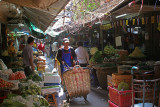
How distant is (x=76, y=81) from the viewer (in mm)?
7141

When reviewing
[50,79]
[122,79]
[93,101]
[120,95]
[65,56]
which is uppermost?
[65,56]

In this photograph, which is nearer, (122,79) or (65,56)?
(122,79)

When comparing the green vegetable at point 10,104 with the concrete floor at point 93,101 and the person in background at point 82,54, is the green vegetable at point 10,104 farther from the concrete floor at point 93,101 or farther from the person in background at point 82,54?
the person in background at point 82,54

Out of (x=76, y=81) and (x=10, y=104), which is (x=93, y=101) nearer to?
(x=76, y=81)

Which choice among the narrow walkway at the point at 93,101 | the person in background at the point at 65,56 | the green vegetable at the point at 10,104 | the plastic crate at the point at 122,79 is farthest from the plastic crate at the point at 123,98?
the green vegetable at the point at 10,104

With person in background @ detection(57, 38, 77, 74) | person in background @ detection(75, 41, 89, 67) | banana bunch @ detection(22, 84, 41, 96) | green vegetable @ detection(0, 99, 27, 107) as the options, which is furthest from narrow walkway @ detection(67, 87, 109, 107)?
green vegetable @ detection(0, 99, 27, 107)

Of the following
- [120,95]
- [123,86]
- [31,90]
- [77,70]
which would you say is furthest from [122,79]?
[31,90]

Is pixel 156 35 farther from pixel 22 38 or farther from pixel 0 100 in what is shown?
Result: pixel 22 38

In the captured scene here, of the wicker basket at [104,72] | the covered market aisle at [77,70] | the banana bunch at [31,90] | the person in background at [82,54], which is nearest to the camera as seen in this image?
the banana bunch at [31,90]

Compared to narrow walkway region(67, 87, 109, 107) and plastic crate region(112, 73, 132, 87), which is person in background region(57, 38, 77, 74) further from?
plastic crate region(112, 73, 132, 87)

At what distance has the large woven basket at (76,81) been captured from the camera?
7070 millimetres

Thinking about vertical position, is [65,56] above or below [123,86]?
above

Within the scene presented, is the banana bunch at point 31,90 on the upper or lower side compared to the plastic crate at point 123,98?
upper

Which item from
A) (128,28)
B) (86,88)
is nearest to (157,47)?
(128,28)
